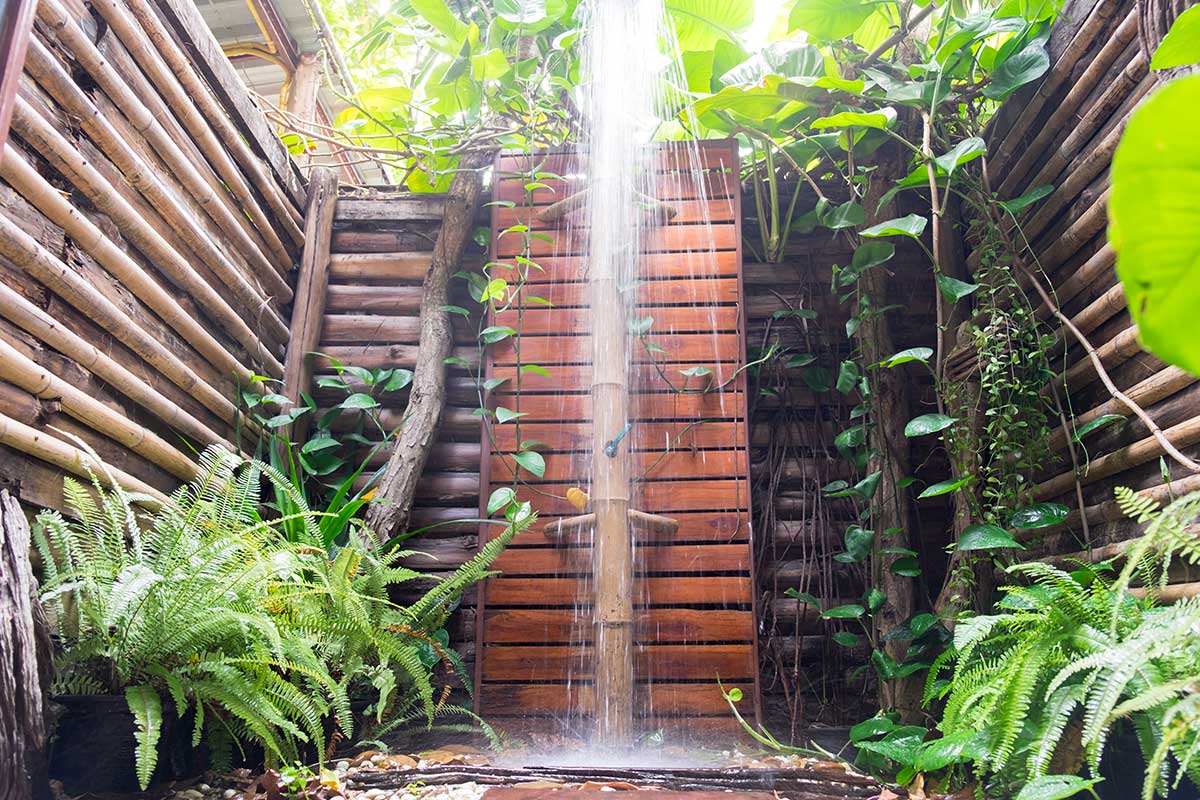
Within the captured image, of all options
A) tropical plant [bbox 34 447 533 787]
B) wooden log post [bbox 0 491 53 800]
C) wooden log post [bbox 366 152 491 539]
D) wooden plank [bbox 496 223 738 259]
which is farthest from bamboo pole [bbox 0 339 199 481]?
wooden plank [bbox 496 223 738 259]

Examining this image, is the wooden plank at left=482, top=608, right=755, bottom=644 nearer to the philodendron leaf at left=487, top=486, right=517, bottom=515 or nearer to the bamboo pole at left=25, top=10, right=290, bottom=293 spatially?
the philodendron leaf at left=487, top=486, right=517, bottom=515

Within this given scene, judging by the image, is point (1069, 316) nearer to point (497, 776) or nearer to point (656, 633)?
point (656, 633)

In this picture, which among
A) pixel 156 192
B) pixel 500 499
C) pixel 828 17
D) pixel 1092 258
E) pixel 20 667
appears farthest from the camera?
pixel 828 17

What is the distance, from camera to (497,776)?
1.87 m

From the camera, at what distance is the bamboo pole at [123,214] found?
1854 millimetres

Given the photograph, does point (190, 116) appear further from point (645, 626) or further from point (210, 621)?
point (645, 626)

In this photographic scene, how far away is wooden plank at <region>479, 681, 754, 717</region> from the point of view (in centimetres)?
239

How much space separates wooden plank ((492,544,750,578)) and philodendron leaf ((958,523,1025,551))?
26.2 inches

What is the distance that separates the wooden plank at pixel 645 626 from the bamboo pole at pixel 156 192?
1432mm

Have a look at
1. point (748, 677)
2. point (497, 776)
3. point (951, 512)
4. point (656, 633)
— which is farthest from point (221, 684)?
point (951, 512)

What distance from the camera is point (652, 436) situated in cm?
268

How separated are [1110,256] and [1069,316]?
9.9 inches

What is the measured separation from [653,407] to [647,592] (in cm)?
61

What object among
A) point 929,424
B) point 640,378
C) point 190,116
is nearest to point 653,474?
point 640,378
